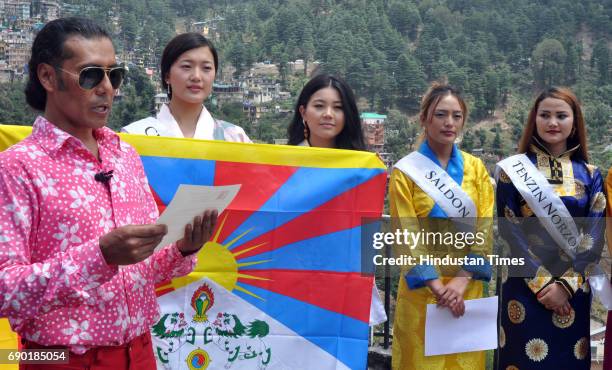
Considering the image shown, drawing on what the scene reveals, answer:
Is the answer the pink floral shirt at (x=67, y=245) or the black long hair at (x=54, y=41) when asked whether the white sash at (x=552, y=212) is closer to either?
the pink floral shirt at (x=67, y=245)

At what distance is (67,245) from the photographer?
5.99ft

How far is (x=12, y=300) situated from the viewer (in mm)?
1672

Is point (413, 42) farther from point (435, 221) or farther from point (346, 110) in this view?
point (435, 221)

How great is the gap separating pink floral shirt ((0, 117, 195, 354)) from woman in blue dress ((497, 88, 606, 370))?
2018 millimetres

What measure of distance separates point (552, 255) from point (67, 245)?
244 centimetres

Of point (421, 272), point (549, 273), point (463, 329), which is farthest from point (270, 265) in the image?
point (549, 273)

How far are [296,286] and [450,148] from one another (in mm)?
1054

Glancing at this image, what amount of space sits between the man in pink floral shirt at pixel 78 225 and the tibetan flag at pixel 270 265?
1.13m

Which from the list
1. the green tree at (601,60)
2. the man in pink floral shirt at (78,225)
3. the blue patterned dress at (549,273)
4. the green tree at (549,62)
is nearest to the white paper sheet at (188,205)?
the man in pink floral shirt at (78,225)

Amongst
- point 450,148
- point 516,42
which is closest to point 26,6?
point 516,42

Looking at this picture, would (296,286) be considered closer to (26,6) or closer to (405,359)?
(405,359)

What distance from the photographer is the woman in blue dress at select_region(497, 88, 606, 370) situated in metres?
3.43

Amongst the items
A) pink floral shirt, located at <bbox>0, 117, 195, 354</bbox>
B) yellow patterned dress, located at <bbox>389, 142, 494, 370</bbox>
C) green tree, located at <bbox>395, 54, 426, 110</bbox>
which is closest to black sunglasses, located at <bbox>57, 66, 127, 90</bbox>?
pink floral shirt, located at <bbox>0, 117, 195, 354</bbox>

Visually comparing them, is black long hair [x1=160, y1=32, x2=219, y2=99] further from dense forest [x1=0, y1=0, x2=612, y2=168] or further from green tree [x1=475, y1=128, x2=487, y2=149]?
dense forest [x1=0, y1=0, x2=612, y2=168]
